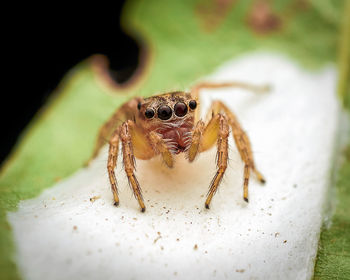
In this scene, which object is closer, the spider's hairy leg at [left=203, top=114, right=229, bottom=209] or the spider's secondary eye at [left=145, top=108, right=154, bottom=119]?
the spider's hairy leg at [left=203, top=114, right=229, bottom=209]

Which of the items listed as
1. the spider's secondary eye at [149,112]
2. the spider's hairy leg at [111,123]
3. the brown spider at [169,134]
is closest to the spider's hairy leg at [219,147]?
the brown spider at [169,134]

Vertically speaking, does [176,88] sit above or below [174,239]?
above

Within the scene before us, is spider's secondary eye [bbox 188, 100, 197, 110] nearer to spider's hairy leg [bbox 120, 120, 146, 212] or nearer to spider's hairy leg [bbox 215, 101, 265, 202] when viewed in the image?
spider's hairy leg [bbox 215, 101, 265, 202]

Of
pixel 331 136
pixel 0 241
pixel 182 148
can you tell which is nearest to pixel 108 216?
pixel 0 241

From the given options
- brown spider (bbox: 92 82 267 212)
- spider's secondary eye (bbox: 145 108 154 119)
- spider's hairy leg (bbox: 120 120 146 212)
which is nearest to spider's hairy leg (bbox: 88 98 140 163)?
brown spider (bbox: 92 82 267 212)

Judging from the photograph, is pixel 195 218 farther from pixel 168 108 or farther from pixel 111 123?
pixel 111 123

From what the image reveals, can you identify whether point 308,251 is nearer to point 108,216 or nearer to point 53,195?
point 108,216
